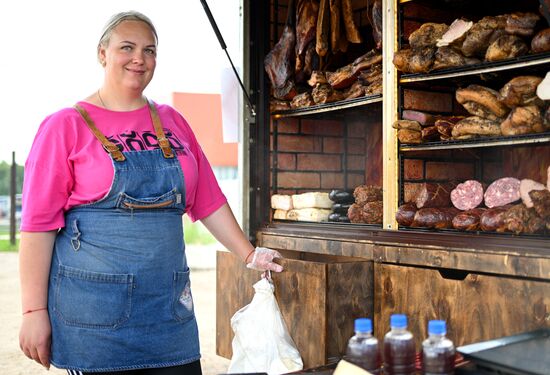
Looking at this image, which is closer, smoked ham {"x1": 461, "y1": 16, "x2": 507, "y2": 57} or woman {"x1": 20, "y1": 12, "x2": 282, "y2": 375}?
woman {"x1": 20, "y1": 12, "x2": 282, "y2": 375}

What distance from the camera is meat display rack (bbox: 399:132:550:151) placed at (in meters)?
2.49

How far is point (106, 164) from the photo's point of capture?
228cm

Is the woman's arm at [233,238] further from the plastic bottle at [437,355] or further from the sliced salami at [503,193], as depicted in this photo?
the plastic bottle at [437,355]

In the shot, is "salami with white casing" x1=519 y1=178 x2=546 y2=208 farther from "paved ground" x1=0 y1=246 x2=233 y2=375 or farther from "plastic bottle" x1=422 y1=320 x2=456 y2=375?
"paved ground" x1=0 y1=246 x2=233 y2=375

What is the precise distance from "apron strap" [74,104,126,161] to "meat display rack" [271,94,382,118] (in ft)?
4.48

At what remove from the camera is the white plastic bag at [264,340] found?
9.34 feet

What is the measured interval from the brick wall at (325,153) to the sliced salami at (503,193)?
45.2 inches

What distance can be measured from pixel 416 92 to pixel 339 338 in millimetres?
1224

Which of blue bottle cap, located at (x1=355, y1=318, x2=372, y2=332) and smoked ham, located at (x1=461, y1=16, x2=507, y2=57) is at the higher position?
smoked ham, located at (x1=461, y1=16, x2=507, y2=57)

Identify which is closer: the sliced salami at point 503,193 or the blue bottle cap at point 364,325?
the blue bottle cap at point 364,325

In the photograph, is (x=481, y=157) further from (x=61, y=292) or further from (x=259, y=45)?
(x=61, y=292)

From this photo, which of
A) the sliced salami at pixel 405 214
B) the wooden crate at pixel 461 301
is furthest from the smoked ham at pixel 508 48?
the wooden crate at pixel 461 301

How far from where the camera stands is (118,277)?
2279mm

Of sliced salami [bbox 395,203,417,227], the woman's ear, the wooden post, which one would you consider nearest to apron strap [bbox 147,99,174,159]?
the woman's ear
